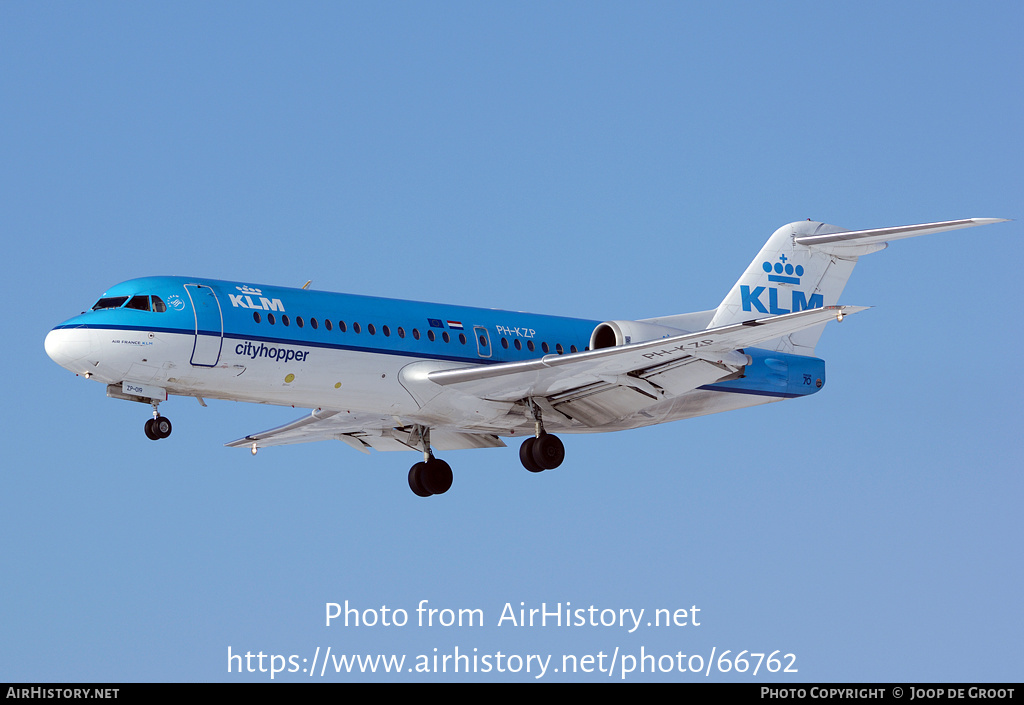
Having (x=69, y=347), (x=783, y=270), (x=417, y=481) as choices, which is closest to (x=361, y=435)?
(x=417, y=481)

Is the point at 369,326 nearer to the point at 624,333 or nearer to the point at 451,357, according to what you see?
the point at 451,357

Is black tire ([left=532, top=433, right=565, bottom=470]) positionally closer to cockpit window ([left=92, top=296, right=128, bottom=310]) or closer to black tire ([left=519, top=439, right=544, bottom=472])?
black tire ([left=519, top=439, right=544, bottom=472])

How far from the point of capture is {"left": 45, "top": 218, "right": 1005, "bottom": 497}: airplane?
78.1 ft

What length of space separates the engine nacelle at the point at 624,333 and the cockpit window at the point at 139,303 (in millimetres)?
8675

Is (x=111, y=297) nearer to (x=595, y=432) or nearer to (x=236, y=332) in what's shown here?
(x=236, y=332)

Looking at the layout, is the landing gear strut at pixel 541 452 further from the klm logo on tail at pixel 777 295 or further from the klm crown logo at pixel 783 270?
the klm crown logo at pixel 783 270

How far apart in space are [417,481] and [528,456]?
3261 millimetres

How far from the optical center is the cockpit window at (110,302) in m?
23.9

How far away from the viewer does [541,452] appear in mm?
26938

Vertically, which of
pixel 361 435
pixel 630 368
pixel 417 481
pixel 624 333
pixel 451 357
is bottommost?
pixel 417 481

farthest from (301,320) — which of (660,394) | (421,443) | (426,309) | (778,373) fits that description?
(778,373)

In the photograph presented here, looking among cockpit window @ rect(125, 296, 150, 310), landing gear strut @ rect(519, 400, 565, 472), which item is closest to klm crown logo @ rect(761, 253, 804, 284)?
landing gear strut @ rect(519, 400, 565, 472)

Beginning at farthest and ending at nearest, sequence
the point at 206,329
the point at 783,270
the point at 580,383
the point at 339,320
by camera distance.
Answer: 1. the point at 783,270
2. the point at 580,383
3. the point at 339,320
4. the point at 206,329

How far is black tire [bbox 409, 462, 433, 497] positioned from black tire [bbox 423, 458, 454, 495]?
0.09 m
